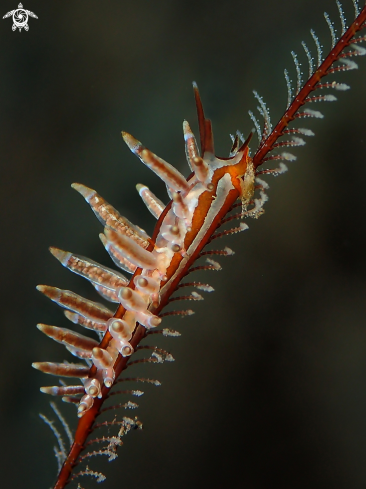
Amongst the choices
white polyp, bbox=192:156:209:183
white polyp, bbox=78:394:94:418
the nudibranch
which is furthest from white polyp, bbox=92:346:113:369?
white polyp, bbox=192:156:209:183

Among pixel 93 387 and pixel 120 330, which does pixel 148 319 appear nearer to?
pixel 120 330

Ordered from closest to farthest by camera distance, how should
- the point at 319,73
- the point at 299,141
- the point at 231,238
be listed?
the point at 319,73 < the point at 299,141 < the point at 231,238

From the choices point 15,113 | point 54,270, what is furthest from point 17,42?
point 54,270

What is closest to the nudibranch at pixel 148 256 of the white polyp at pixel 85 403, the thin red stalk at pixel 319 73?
the white polyp at pixel 85 403

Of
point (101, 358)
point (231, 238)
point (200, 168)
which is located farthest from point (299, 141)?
point (101, 358)

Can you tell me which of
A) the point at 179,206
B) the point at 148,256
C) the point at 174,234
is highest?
the point at 179,206

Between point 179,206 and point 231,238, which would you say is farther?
point 231,238
